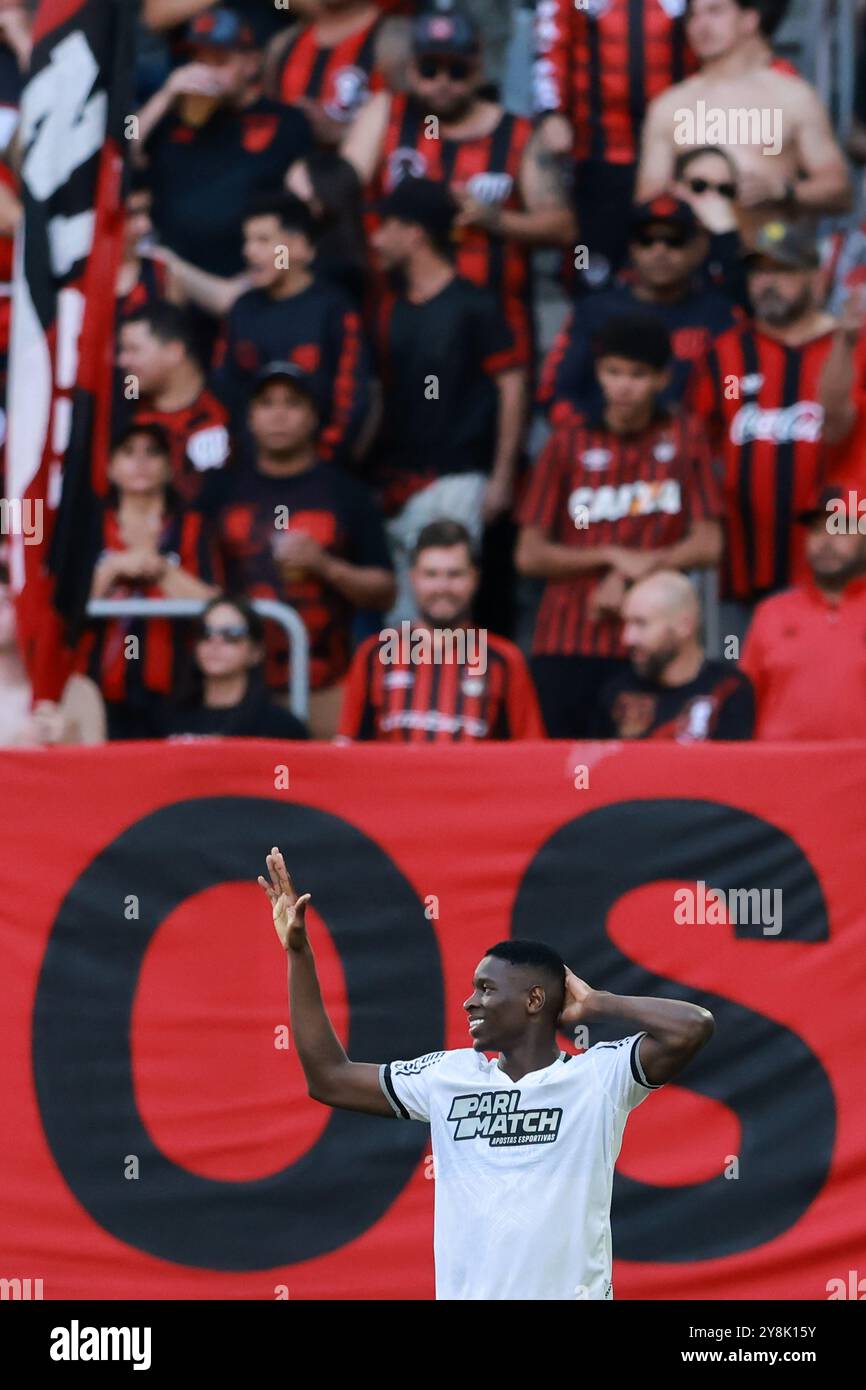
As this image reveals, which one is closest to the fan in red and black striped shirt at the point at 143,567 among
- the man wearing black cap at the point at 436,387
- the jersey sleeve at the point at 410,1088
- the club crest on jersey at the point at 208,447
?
the club crest on jersey at the point at 208,447

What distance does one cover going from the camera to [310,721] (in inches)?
361

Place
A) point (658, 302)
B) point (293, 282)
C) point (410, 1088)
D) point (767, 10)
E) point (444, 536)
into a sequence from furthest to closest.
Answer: point (767, 10) → point (293, 282) → point (658, 302) → point (444, 536) → point (410, 1088)

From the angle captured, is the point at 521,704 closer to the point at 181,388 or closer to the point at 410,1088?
the point at 181,388

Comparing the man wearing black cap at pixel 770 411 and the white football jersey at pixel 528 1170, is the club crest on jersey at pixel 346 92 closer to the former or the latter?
the man wearing black cap at pixel 770 411

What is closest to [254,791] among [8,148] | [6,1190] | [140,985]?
[140,985]

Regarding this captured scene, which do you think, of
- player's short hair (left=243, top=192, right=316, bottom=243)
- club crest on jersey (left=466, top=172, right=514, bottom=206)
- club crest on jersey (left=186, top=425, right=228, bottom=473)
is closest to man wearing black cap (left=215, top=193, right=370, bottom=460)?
player's short hair (left=243, top=192, right=316, bottom=243)

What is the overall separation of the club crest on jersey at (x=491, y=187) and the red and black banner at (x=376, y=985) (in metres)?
3.50

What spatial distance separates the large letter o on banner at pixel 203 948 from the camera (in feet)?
23.8

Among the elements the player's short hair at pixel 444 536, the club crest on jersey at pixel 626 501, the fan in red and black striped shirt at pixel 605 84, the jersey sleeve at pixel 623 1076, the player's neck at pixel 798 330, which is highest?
the fan in red and black striped shirt at pixel 605 84

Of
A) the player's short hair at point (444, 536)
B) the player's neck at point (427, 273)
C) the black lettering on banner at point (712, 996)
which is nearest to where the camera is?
the black lettering on banner at point (712, 996)

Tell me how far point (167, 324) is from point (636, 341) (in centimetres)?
205

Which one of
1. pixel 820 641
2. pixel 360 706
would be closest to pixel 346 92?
pixel 360 706

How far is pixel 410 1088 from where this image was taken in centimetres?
553
